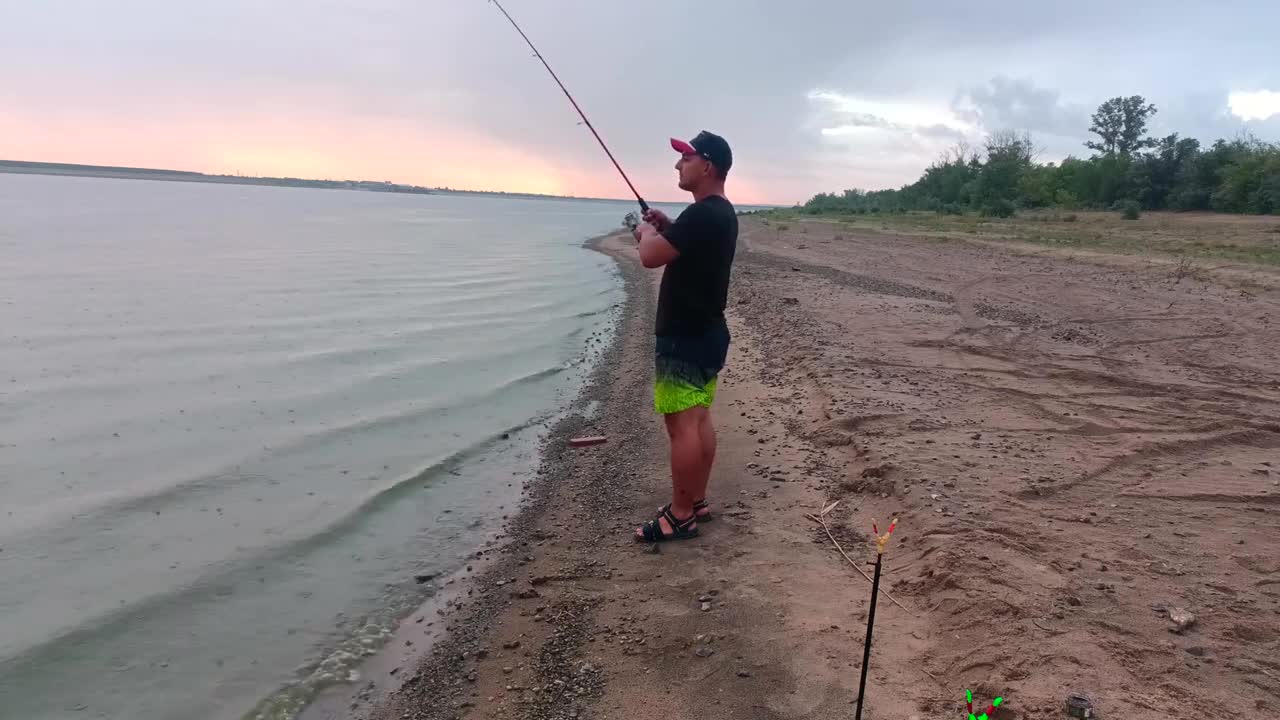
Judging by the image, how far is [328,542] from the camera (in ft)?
18.4

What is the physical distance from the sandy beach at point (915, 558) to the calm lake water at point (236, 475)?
69cm

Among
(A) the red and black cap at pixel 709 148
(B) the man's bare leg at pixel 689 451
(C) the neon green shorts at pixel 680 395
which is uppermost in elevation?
(A) the red and black cap at pixel 709 148

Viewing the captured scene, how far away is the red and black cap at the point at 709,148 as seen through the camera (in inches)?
165

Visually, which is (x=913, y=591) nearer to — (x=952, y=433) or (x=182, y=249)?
(x=952, y=433)

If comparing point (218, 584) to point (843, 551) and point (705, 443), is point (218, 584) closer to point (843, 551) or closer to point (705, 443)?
point (705, 443)

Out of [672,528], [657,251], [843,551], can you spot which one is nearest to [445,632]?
[672,528]

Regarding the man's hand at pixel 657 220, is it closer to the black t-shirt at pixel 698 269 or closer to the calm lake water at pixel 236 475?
the black t-shirt at pixel 698 269

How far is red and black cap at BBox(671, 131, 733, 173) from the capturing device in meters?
4.19

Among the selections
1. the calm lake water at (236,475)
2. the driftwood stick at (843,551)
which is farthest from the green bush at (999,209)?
the driftwood stick at (843,551)

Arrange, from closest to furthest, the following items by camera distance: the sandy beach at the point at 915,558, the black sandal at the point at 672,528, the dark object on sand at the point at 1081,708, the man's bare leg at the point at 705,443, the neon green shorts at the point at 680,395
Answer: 1. the dark object on sand at the point at 1081,708
2. the sandy beach at the point at 915,558
3. the neon green shorts at the point at 680,395
4. the man's bare leg at the point at 705,443
5. the black sandal at the point at 672,528

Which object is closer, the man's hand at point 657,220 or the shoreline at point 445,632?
the shoreline at point 445,632

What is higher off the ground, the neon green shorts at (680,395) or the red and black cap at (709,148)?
the red and black cap at (709,148)

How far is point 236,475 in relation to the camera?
680 cm

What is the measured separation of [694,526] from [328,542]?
2.74 meters
